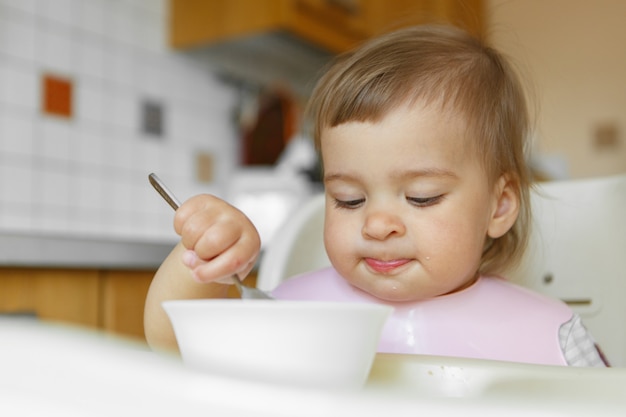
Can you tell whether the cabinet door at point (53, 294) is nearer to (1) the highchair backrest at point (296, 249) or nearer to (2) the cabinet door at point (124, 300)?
(2) the cabinet door at point (124, 300)

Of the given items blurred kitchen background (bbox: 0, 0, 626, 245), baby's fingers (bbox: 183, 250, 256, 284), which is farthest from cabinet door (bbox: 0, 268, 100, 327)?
baby's fingers (bbox: 183, 250, 256, 284)

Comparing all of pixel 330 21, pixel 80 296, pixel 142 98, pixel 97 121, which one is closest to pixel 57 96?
pixel 97 121

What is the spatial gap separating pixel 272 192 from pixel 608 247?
1146 millimetres

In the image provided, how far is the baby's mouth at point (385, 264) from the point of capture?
720 millimetres

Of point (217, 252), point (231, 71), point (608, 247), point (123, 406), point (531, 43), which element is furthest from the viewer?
point (531, 43)

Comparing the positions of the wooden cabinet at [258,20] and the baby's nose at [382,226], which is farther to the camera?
the wooden cabinet at [258,20]

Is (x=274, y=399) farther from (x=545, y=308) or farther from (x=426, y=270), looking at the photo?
(x=545, y=308)

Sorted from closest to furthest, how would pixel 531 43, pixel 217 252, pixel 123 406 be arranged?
pixel 123 406
pixel 217 252
pixel 531 43

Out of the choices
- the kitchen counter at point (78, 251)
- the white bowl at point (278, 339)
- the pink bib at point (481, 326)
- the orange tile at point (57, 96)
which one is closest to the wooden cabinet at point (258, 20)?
the orange tile at point (57, 96)

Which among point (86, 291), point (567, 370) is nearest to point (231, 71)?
point (86, 291)

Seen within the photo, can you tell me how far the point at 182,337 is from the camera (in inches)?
11.6

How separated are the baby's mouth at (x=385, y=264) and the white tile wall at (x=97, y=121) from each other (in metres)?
1.04

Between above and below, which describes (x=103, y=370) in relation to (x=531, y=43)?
below

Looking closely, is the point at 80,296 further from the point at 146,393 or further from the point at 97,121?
the point at 146,393
